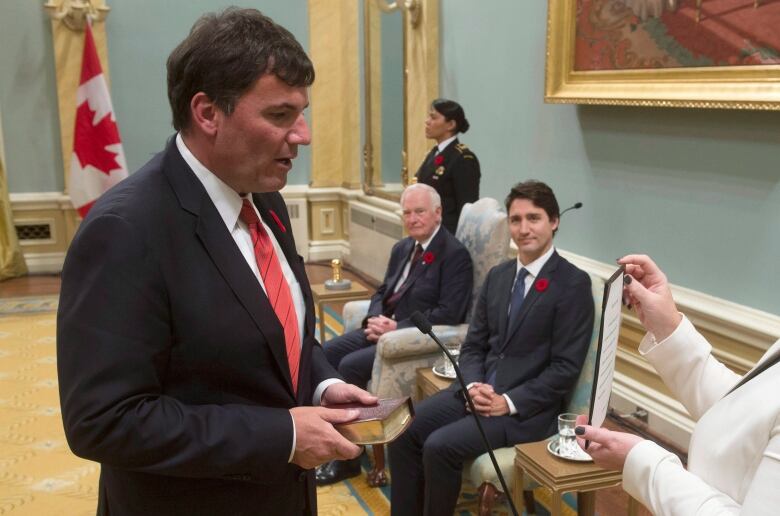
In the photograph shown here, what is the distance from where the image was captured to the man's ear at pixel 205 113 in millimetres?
1208

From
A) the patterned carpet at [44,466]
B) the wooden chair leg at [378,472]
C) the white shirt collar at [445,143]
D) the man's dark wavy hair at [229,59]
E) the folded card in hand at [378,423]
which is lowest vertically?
the patterned carpet at [44,466]

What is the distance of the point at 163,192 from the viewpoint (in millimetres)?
1228

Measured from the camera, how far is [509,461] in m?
2.51

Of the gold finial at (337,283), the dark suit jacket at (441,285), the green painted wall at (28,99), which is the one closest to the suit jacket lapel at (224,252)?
the dark suit jacket at (441,285)

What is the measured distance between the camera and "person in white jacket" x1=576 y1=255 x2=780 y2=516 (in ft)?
3.76

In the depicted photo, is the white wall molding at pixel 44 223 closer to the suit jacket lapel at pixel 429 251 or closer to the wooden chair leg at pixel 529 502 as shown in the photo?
the suit jacket lapel at pixel 429 251

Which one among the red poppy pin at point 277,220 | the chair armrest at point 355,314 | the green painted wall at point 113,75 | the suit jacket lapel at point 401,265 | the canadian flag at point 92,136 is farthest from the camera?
the green painted wall at point 113,75

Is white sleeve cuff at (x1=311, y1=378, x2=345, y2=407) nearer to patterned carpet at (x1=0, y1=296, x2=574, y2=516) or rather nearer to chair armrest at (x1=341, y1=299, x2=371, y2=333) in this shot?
patterned carpet at (x1=0, y1=296, x2=574, y2=516)

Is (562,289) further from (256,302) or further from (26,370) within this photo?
(26,370)

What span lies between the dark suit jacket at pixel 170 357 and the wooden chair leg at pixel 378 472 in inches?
79.4

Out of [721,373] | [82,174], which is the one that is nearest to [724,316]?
[721,373]

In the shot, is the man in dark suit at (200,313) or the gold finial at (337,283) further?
the gold finial at (337,283)

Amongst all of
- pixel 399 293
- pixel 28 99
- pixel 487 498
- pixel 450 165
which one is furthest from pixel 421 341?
pixel 28 99

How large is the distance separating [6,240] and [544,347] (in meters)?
6.26
